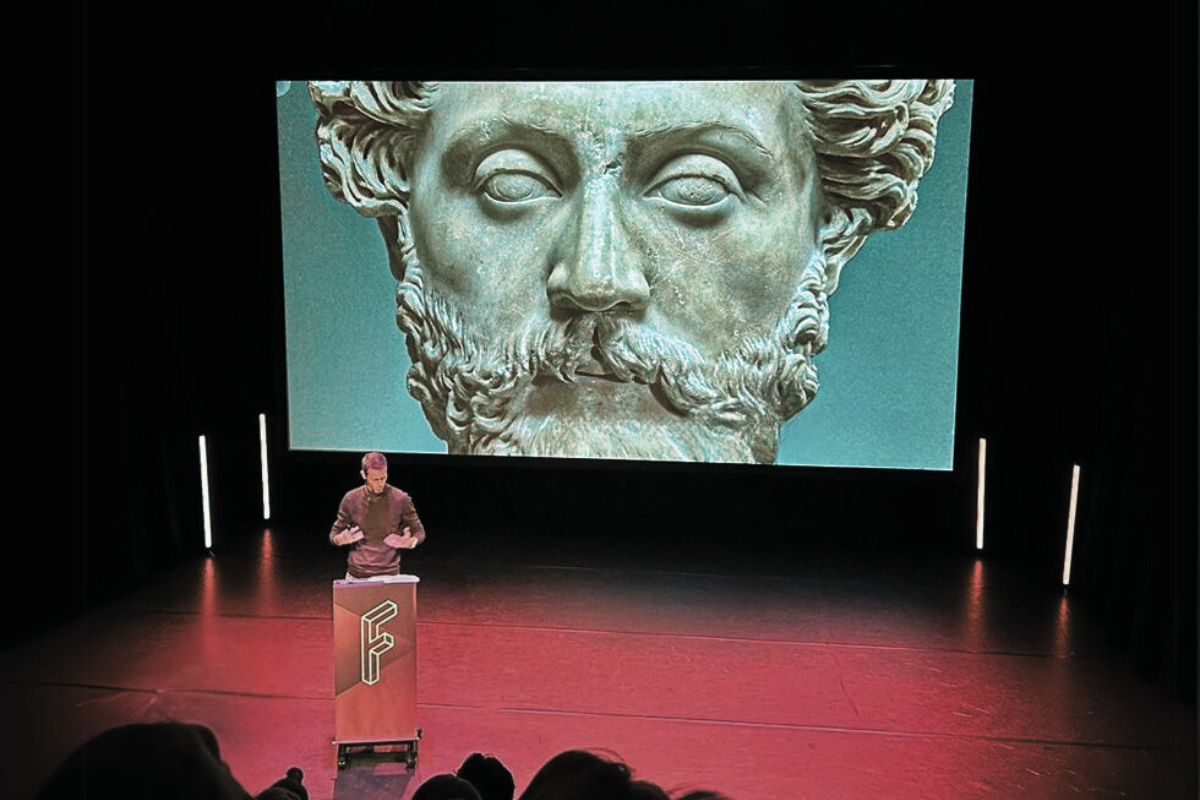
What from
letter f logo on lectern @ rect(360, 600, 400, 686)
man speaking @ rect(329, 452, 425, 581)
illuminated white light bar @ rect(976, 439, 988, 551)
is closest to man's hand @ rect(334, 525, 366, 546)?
man speaking @ rect(329, 452, 425, 581)

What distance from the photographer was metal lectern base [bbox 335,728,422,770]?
2.96 meters

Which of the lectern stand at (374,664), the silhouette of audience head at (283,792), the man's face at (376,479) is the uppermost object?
the man's face at (376,479)

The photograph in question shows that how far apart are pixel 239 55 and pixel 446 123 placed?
1.11 m

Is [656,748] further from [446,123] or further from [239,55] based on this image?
[239,55]

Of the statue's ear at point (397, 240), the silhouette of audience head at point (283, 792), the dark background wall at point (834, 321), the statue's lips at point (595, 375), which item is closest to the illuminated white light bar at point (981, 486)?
the dark background wall at point (834, 321)

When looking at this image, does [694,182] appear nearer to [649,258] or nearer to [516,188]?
[649,258]

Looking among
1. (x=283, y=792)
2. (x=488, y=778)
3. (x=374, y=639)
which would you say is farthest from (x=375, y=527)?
(x=283, y=792)

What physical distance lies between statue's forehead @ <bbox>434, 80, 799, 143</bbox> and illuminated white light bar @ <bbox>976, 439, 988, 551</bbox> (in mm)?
2006

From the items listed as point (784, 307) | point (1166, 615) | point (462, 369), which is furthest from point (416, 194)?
point (1166, 615)

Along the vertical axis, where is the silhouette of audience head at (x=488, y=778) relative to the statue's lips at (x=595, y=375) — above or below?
below

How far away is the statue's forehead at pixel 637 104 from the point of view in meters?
5.02

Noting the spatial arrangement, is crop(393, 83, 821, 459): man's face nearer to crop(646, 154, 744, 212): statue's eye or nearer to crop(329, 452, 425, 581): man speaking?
crop(646, 154, 744, 212): statue's eye

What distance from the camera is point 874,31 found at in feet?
15.9

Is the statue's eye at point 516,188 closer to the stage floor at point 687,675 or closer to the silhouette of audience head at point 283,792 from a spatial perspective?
the stage floor at point 687,675
